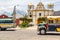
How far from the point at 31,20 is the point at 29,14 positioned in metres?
5.56

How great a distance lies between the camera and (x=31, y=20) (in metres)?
88.7

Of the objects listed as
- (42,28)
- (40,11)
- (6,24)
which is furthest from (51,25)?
(40,11)

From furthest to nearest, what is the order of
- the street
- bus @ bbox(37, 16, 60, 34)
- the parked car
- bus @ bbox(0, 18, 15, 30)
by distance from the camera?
bus @ bbox(0, 18, 15, 30) → the parked car → bus @ bbox(37, 16, 60, 34) → the street

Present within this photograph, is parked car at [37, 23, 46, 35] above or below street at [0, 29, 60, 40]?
above

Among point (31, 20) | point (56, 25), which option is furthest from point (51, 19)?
point (31, 20)

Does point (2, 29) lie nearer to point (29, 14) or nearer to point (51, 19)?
point (51, 19)

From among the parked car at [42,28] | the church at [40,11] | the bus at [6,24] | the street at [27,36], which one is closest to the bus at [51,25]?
the parked car at [42,28]

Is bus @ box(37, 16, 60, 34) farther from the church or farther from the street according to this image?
the church

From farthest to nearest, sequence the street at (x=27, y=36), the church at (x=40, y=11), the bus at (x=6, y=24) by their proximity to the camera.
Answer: the church at (x=40, y=11) → the bus at (x=6, y=24) → the street at (x=27, y=36)

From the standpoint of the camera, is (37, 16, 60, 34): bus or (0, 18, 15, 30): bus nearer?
(37, 16, 60, 34): bus

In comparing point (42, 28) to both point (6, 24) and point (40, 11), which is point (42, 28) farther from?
point (40, 11)

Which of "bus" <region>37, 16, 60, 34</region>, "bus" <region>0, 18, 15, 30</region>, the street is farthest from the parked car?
"bus" <region>0, 18, 15, 30</region>

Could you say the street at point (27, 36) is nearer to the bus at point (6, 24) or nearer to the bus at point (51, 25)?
the bus at point (51, 25)

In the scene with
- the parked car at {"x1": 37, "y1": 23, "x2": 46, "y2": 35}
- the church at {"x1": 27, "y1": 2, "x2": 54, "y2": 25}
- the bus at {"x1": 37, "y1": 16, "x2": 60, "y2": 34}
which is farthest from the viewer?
the church at {"x1": 27, "y1": 2, "x2": 54, "y2": 25}
